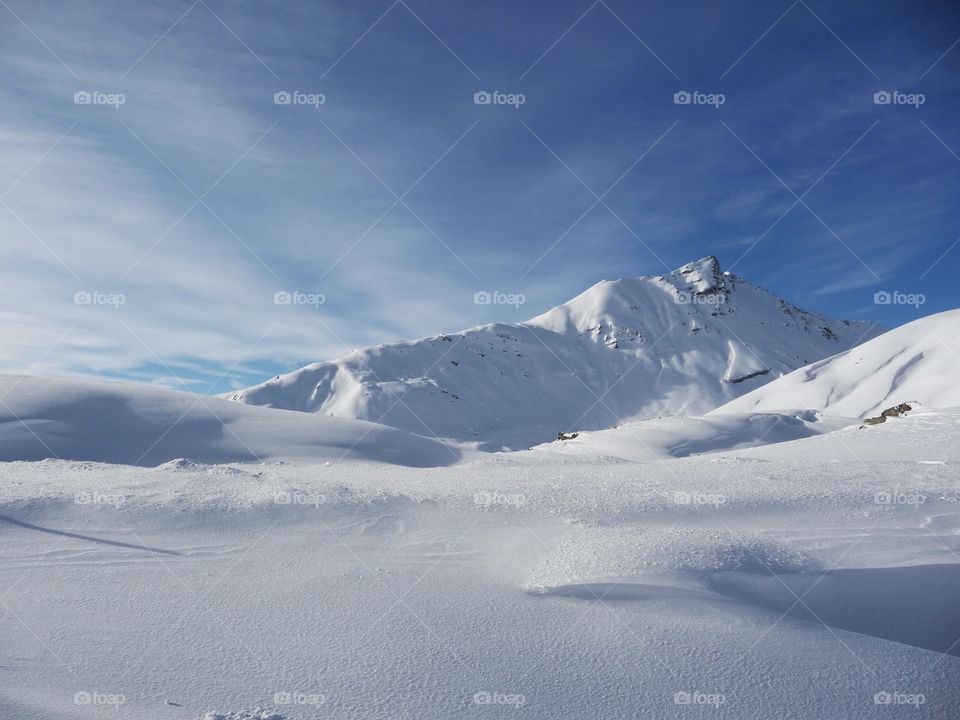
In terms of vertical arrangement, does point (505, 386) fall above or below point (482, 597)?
above

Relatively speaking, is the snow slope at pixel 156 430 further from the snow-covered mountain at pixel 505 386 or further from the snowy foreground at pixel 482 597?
the snow-covered mountain at pixel 505 386

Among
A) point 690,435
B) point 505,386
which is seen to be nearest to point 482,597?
point 690,435

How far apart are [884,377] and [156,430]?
180 ft

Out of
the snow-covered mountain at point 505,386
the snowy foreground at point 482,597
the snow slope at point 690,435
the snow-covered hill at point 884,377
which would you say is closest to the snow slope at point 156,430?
the snow slope at point 690,435

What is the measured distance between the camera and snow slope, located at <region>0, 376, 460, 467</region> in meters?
18.0

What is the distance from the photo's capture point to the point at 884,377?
51781 mm

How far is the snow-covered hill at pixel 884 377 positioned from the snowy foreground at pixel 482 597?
37.5 metres

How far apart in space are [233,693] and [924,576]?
262 inches

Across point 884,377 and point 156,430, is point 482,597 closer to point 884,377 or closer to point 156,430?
point 156,430

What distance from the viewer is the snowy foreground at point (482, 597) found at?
165 inches

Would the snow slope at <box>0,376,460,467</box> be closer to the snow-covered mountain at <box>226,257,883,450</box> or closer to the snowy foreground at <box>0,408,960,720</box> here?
the snowy foreground at <box>0,408,960,720</box>

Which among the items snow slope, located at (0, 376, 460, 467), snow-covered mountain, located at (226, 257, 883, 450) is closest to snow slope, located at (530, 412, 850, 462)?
snow slope, located at (0, 376, 460, 467)

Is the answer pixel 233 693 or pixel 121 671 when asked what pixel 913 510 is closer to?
pixel 233 693

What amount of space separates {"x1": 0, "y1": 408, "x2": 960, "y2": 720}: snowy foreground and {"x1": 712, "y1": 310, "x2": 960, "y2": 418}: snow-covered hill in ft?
123
